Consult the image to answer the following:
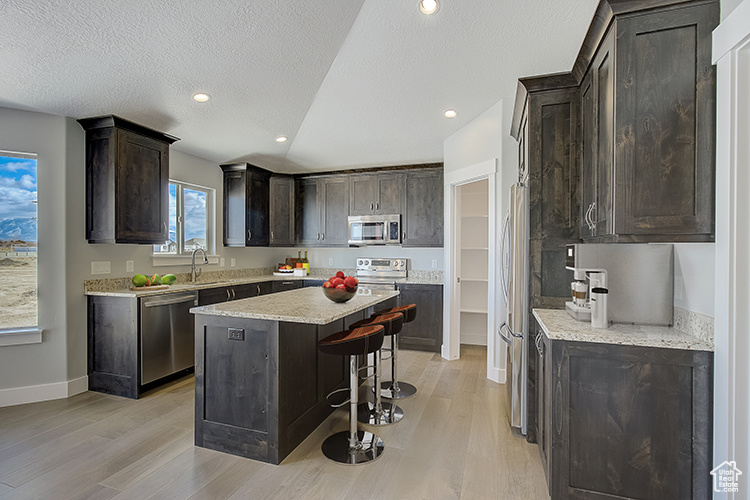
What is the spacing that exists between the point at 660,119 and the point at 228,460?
2.93m

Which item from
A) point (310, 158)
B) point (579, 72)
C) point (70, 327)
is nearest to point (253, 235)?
point (310, 158)

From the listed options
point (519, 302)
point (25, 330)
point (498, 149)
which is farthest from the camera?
point (498, 149)

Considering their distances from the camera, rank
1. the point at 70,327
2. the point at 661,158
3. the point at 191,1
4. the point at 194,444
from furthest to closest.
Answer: the point at 70,327 < the point at 194,444 < the point at 191,1 < the point at 661,158

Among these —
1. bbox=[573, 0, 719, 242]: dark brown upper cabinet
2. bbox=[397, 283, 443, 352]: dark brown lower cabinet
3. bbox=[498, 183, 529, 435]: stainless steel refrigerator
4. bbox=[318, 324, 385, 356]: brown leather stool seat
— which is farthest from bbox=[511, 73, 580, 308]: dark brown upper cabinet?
bbox=[397, 283, 443, 352]: dark brown lower cabinet

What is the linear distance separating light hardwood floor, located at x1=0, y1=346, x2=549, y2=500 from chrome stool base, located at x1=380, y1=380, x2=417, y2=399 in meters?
0.11

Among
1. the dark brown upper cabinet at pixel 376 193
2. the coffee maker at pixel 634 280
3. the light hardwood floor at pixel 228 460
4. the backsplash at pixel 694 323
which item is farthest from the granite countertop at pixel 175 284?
the backsplash at pixel 694 323

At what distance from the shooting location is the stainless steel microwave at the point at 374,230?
5.22 metres

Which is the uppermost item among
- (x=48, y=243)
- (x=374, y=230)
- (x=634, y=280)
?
(x=374, y=230)

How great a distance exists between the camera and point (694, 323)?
5.88 feet

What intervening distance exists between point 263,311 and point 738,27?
2.55m

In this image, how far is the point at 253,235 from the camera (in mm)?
5254

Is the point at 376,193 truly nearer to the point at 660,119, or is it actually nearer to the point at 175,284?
the point at 175,284

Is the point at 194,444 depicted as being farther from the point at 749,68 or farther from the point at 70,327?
the point at 749,68

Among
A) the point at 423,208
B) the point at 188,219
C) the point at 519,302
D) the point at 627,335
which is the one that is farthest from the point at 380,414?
the point at 188,219
